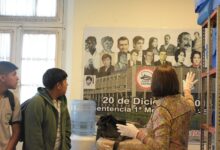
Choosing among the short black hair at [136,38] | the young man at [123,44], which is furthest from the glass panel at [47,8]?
the short black hair at [136,38]

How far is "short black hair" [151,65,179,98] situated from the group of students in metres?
0.90

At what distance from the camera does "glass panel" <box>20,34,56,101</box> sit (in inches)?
155

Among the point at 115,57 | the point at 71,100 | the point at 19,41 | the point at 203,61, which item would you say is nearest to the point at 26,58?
the point at 19,41

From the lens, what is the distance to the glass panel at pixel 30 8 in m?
4.02

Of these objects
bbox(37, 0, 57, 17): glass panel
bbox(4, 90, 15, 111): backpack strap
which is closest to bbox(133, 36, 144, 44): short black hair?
bbox(37, 0, 57, 17): glass panel

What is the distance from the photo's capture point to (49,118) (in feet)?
7.66

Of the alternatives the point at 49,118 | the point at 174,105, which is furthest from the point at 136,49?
the point at 174,105

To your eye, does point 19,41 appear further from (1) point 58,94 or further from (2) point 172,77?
(2) point 172,77

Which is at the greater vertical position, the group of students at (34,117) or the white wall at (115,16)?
the white wall at (115,16)

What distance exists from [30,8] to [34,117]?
2.19m

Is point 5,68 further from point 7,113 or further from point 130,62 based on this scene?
point 130,62

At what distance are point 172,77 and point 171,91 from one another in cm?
9

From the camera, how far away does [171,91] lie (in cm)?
186

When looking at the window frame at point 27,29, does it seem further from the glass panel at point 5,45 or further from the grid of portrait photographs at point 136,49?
the grid of portrait photographs at point 136,49
